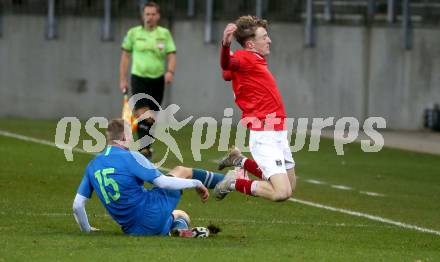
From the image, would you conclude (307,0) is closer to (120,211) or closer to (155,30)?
(155,30)

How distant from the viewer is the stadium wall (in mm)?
31375

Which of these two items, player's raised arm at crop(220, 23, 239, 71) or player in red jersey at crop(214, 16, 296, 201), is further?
player in red jersey at crop(214, 16, 296, 201)

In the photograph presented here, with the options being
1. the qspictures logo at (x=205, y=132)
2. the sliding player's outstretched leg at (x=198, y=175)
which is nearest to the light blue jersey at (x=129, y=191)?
the sliding player's outstretched leg at (x=198, y=175)

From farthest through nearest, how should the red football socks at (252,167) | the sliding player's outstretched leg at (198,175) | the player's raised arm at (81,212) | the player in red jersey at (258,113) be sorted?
the red football socks at (252,167), the player in red jersey at (258,113), the sliding player's outstretched leg at (198,175), the player's raised arm at (81,212)

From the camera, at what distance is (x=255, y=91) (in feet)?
47.2

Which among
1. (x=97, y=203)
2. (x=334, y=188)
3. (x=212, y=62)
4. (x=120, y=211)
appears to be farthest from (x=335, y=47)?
(x=120, y=211)

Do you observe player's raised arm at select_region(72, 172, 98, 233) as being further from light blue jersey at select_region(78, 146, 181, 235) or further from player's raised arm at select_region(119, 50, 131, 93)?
player's raised arm at select_region(119, 50, 131, 93)

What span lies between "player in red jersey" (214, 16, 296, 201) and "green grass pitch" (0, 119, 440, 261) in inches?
18.1

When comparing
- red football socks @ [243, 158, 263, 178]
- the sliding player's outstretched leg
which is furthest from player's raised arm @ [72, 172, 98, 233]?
red football socks @ [243, 158, 263, 178]

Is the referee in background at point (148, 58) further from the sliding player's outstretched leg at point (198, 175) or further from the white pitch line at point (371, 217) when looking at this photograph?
the sliding player's outstretched leg at point (198, 175)

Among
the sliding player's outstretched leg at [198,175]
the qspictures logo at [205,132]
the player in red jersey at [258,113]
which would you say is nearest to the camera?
the sliding player's outstretched leg at [198,175]

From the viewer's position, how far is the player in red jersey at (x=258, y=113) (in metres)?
14.2

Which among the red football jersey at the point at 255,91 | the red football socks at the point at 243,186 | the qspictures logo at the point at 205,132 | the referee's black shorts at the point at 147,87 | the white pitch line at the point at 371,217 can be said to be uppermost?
the red football jersey at the point at 255,91

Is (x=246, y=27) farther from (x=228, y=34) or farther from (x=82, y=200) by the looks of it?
(x=82, y=200)
